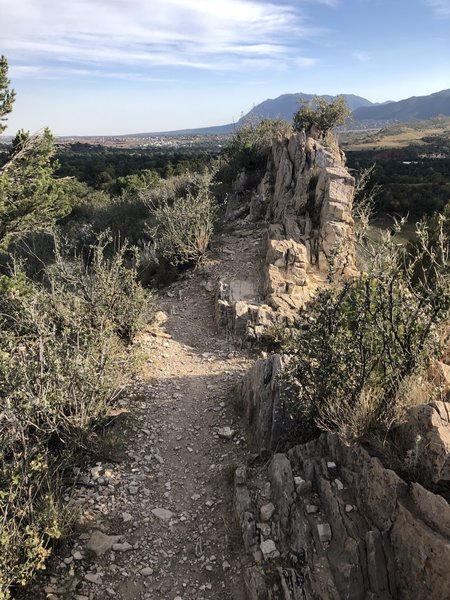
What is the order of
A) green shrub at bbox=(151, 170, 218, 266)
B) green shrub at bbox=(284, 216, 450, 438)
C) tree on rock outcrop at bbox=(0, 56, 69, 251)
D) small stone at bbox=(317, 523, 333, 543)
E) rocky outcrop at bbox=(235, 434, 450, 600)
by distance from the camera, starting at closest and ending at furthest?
rocky outcrop at bbox=(235, 434, 450, 600)
small stone at bbox=(317, 523, 333, 543)
green shrub at bbox=(284, 216, 450, 438)
tree on rock outcrop at bbox=(0, 56, 69, 251)
green shrub at bbox=(151, 170, 218, 266)

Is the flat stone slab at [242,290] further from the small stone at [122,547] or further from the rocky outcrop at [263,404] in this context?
the small stone at [122,547]

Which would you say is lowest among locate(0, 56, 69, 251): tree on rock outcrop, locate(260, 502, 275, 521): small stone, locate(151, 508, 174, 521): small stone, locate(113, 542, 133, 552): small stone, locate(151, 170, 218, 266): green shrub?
locate(151, 508, 174, 521): small stone

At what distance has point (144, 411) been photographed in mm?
6742

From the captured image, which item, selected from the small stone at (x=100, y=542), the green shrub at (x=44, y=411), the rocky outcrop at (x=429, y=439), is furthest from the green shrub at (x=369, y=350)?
the green shrub at (x=44, y=411)

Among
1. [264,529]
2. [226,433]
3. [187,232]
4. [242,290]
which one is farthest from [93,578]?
[187,232]

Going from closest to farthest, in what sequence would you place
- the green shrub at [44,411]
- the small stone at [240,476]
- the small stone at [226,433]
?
the green shrub at [44,411], the small stone at [240,476], the small stone at [226,433]

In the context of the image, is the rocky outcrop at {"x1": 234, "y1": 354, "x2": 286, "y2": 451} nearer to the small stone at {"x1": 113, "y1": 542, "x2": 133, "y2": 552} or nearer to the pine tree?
the small stone at {"x1": 113, "y1": 542, "x2": 133, "y2": 552}

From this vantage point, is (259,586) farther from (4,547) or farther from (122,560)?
(4,547)

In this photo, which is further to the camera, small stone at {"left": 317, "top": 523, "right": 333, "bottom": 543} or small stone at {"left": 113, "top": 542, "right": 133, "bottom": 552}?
small stone at {"left": 113, "top": 542, "right": 133, "bottom": 552}

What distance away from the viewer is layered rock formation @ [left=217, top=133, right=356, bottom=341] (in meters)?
9.52

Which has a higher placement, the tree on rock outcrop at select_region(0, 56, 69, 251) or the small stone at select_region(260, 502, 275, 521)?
the tree on rock outcrop at select_region(0, 56, 69, 251)

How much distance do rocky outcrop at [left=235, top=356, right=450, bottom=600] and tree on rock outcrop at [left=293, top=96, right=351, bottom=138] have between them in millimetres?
15922

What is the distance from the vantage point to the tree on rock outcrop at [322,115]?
58.0 feet

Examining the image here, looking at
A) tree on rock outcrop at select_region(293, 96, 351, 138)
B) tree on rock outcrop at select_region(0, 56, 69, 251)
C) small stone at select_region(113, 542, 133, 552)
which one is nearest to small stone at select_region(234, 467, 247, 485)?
small stone at select_region(113, 542, 133, 552)
